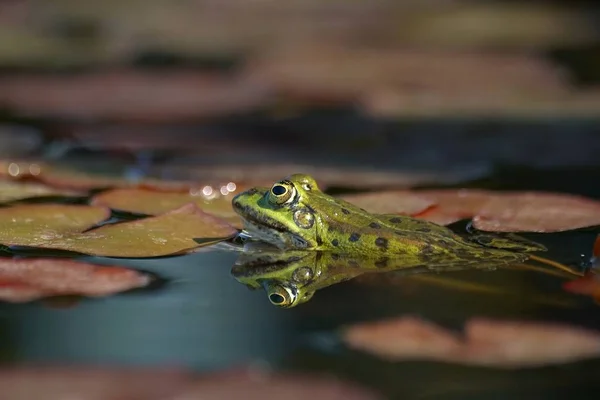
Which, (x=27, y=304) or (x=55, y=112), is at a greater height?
(x=55, y=112)

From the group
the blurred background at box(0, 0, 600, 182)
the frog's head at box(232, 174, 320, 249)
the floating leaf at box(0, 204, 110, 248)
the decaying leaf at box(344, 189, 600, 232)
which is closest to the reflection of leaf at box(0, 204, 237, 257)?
the floating leaf at box(0, 204, 110, 248)

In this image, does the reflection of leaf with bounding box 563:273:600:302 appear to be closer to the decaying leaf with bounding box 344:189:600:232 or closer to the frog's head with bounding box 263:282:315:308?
the decaying leaf with bounding box 344:189:600:232

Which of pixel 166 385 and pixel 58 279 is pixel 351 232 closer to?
pixel 58 279

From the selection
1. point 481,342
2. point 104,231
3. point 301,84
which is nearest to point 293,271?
point 104,231

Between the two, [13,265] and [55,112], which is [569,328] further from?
[55,112]

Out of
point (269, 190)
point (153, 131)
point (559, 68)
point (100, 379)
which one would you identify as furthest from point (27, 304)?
point (559, 68)

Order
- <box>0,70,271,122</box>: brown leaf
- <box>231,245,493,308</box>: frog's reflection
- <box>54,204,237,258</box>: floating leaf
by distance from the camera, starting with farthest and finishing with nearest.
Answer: <box>0,70,271,122</box>: brown leaf → <box>54,204,237,258</box>: floating leaf → <box>231,245,493,308</box>: frog's reflection

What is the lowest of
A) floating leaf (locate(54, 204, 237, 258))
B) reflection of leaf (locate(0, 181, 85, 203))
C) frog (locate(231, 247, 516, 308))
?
frog (locate(231, 247, 516, 308))

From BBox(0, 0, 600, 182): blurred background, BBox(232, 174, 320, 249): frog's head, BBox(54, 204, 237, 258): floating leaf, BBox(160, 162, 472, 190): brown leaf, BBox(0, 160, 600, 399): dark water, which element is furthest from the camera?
BBox(0, 0, 600, 182): blurred background
